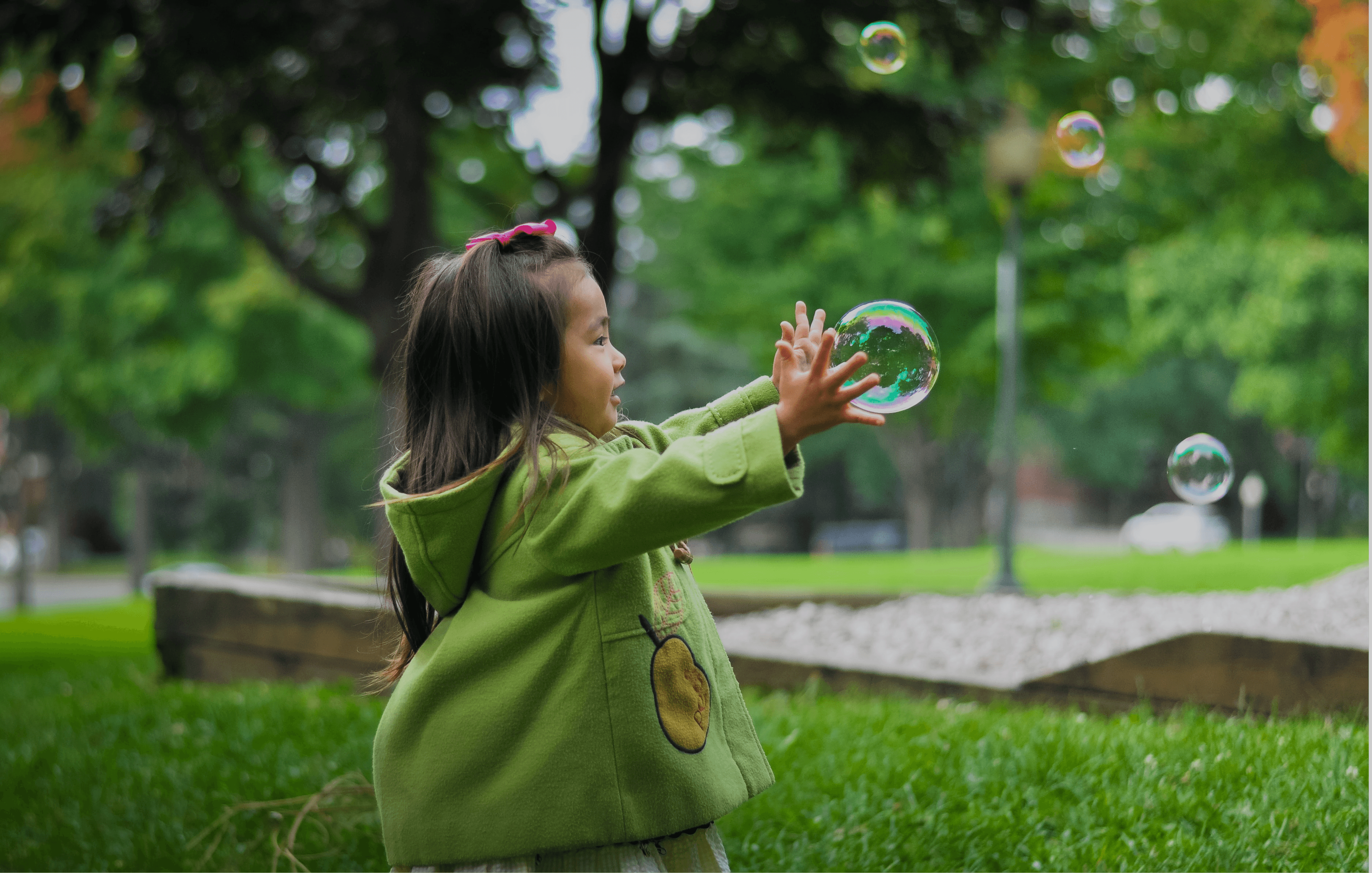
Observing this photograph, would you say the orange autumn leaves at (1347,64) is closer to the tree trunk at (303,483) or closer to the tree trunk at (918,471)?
the tree trunk at (918,471)

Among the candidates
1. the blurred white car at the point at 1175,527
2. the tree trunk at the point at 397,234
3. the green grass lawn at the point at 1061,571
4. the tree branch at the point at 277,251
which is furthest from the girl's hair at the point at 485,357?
the blurred white car at the point at 1175,527

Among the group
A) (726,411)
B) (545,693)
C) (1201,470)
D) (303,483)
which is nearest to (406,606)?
(545,693)

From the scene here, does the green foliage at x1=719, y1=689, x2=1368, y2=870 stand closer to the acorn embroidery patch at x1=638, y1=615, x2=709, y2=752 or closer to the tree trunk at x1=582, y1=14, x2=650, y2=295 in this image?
the acorn embroidery patch at x1=638, y1=615, x2=709, y2=752

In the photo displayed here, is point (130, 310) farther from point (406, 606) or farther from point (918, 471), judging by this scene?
point (918, 471)

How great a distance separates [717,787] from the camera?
79.3 inches

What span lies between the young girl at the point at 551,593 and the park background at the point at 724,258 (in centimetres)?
46

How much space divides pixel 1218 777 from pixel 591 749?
7.58ft

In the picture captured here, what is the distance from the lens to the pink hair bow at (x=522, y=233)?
6.99 feet

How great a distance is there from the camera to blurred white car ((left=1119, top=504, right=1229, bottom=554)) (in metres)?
36.6

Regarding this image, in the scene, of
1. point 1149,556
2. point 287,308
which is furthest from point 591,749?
point 287,308

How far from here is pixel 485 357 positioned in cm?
206

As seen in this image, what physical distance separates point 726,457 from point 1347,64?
723 centimetres

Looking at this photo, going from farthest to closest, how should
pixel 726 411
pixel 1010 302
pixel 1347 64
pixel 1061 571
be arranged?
pixel 1061 571, pixel 1010 302, pixel 1347 64, pixel 726 411

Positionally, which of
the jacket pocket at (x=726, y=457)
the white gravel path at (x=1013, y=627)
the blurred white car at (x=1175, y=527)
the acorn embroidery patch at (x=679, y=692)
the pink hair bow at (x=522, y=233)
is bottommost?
the blurred white car at (x=1175, y=527)
